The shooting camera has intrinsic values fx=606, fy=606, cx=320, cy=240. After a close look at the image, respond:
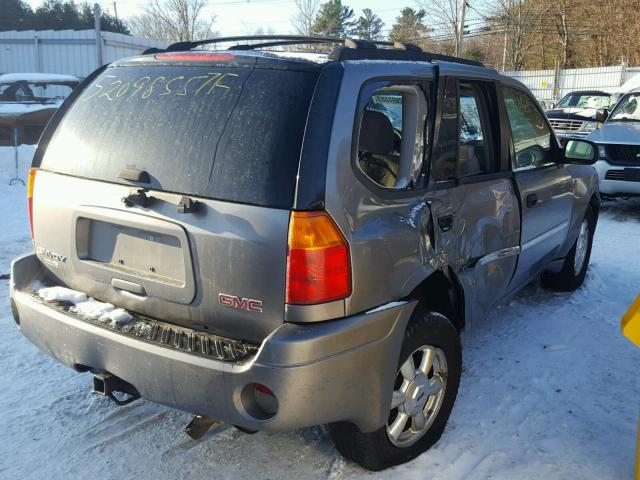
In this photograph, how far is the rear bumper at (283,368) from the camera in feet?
7.45

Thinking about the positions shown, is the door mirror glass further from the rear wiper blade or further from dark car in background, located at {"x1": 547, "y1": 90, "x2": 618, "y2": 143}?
dark car in background, located at {"x1": 547, "y1": 90, "x2": 618, "y2": 143}

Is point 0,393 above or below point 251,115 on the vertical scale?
below

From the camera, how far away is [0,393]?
346cm

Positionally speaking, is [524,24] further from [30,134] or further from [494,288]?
[494,288]

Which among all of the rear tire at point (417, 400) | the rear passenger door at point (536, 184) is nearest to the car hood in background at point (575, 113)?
the rear passenger door at point (536, 184)

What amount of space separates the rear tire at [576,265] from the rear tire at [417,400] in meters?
2.60

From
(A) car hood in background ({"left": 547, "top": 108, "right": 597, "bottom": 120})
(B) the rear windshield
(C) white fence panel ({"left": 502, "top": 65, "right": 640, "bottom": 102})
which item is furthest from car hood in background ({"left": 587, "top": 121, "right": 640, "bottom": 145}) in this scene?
(C) white fence panel ({"left": 502, "top": 65, "right": 640, "bottom": 102})

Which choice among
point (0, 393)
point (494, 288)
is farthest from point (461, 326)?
point (0, 393)

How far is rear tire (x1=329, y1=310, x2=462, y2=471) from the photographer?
Result: 276cm

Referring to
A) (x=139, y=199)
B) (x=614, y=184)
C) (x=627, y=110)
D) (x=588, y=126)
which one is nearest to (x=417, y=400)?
(x=139, y=199)

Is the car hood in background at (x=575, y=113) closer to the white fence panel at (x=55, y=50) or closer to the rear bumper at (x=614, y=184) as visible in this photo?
the rear bumper at (x=614, y=184)

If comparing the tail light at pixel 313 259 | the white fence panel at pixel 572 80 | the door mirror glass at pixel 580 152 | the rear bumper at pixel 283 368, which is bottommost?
the rear bumper at pixel 283 368

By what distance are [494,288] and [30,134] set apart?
36.7 ft

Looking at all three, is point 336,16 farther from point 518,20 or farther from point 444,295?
point 444,295
